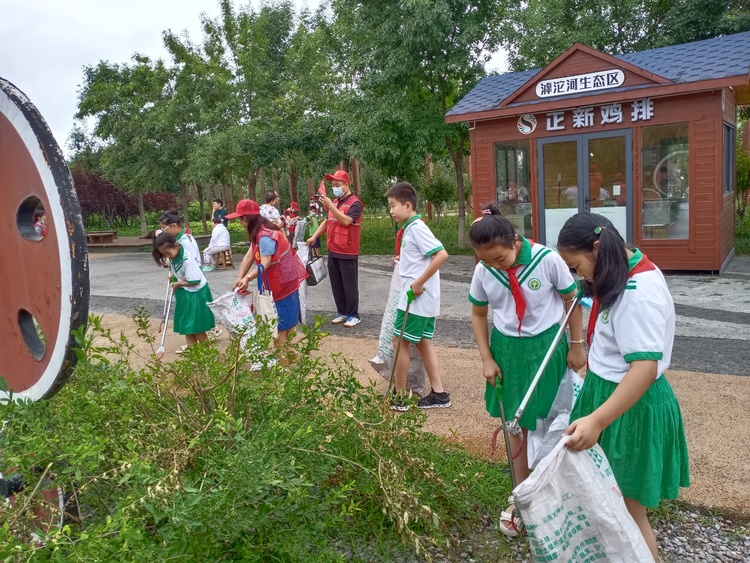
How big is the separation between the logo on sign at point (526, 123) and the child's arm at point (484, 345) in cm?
915

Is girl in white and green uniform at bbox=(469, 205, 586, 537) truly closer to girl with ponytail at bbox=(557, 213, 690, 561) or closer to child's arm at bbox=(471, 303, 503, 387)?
child's arm at bbox=(471, 303, 503, 387)

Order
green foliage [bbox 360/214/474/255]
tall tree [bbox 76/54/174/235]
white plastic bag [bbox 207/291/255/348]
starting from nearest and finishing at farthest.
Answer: white plastic bag [bbox 207/291/255/348], green foliage [bbox 360/214/474/255], tall tree [bbox 76/54/174/235]

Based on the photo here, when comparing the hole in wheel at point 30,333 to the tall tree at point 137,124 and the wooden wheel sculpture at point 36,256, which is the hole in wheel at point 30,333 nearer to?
the wooden wheel sculpture at point 36,256

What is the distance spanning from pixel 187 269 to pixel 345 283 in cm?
231

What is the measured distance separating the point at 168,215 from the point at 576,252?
16.1 ft

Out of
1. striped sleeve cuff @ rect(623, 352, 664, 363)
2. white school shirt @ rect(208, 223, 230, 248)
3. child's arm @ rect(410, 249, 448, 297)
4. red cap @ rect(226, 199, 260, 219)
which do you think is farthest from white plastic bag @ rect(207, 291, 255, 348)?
white school shirt @ rect(208, 223, 230, 248)

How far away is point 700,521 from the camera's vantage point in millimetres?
3184

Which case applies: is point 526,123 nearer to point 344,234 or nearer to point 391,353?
point 344,234

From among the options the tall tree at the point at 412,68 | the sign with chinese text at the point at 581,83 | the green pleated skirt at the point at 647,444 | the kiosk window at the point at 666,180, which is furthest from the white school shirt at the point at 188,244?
the tall tree at the point at 412,68

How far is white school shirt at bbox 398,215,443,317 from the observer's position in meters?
4.70

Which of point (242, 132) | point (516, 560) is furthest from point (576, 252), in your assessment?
point (242, 132)

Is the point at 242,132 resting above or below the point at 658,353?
above

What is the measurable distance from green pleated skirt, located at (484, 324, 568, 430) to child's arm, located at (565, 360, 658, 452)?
0.78 metres

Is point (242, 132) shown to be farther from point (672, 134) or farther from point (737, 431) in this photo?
point (737, 431)
